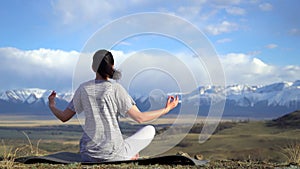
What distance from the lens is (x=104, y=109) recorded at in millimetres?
6242

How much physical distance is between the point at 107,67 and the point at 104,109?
638mm

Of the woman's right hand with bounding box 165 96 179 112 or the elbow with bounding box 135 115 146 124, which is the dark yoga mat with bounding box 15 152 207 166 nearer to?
the elbow with bounding box 135 115 146 124

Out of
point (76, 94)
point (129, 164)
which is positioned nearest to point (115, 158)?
point (129, 164)

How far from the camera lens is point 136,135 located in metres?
7.02

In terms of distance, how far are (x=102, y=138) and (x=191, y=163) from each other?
168 centimetres

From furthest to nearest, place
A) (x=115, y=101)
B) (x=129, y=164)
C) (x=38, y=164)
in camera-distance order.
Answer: (x=38, y=164), (x=129, y=164), (x=115, y=101)

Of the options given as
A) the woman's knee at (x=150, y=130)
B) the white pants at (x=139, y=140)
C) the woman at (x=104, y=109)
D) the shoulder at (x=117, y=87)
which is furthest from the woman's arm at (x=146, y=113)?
the woman's knee at (x=150, y=130)

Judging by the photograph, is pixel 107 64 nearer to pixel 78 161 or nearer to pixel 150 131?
pixel 150 131

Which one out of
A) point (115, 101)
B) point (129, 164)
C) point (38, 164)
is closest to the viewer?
point (115, 101)

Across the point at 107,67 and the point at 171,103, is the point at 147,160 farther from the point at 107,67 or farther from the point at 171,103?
the point at 107,67

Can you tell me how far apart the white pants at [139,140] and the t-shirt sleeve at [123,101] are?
2.57 feet

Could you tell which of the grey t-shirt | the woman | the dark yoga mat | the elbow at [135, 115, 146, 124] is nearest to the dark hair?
the woman

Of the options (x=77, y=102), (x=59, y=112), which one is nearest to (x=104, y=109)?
(x=77, y=102)

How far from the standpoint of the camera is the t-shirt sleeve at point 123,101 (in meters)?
6.21
